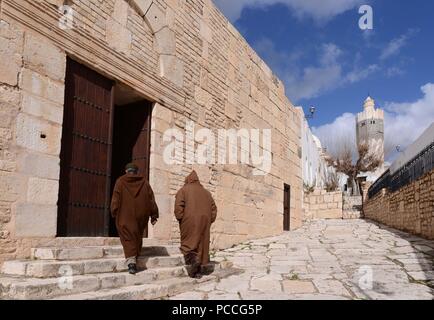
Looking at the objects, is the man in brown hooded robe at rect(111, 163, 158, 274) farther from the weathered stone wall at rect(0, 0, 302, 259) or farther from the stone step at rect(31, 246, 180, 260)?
the weathered stone wall at rect(0, 0, 302, 259)

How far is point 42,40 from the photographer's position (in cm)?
500

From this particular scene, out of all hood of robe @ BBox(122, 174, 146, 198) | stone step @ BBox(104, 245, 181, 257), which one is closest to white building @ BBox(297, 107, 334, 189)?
stone step @ BBox(104, 245, 181, 257)

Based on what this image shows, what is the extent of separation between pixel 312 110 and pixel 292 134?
41.4ft

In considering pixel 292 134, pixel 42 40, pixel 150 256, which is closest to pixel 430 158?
pixel 292 134

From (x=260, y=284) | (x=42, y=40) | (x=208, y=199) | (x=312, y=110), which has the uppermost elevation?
(x=312, y=110)

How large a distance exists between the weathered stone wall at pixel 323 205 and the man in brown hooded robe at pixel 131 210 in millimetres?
16103

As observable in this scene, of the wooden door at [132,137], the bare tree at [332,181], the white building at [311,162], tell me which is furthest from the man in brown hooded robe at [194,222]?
the bare tree at [332,181]

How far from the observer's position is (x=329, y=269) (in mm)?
6812

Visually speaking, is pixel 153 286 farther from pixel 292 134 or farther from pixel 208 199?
pixel 292 134

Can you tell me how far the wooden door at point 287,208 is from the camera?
536 inches

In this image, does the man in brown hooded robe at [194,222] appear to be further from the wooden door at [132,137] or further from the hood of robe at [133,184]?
the wooden door at [132,137]

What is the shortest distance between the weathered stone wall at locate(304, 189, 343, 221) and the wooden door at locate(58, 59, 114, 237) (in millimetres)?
15658

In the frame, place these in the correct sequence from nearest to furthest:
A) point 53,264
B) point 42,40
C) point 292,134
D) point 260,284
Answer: point 53,264
point 42,40
point 260,284
point 292,134

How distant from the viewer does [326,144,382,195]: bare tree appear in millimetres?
29677
